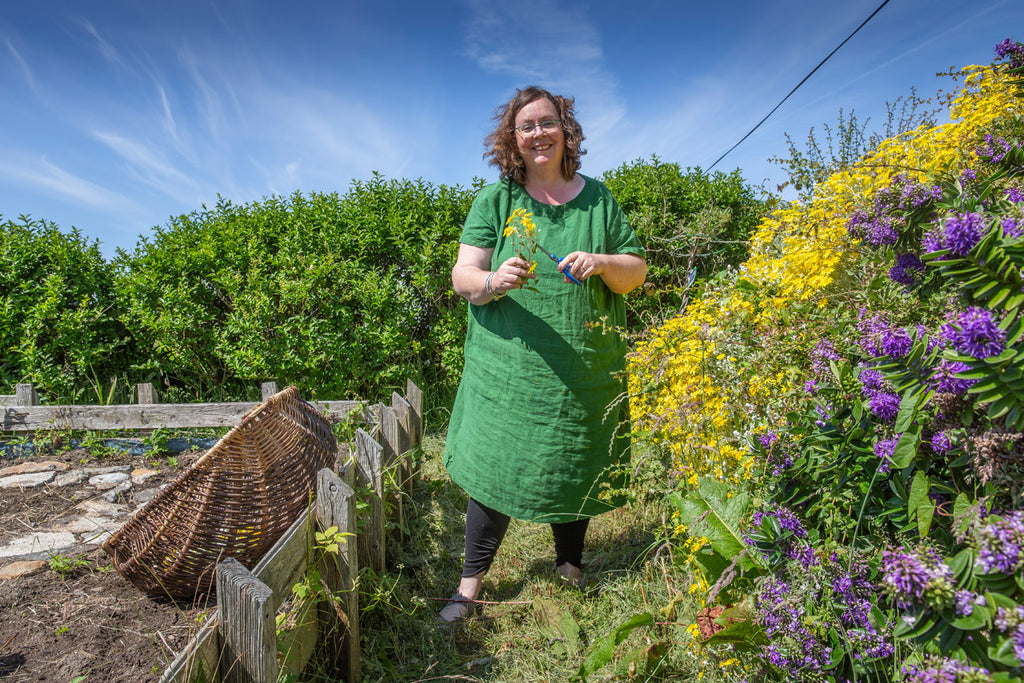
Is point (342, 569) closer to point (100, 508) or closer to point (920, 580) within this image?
point (920, 580)

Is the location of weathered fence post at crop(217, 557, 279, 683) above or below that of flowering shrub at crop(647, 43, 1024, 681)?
below

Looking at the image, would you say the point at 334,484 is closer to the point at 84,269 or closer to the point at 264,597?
the point at 264,597

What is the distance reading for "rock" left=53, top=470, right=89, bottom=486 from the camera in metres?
4.01

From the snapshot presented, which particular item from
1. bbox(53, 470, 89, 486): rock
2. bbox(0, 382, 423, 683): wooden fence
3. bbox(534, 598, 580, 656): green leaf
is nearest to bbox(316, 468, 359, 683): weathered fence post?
bbox(0, 382, 423, 683): wooden fence

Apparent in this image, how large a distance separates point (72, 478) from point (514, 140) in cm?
362

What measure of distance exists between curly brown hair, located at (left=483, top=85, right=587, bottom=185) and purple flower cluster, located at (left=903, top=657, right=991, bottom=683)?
2.03 m

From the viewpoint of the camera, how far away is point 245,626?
Result: 171 cm

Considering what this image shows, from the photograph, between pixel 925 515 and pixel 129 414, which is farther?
pixel 129 414

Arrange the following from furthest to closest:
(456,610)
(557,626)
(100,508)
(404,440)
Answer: (404,440), (100,508), (456,610), (557,626)

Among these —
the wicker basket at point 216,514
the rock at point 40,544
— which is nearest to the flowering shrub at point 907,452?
the wicker basket at point 216,514

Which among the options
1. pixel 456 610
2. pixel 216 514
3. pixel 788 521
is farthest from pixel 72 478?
pixel 788 521

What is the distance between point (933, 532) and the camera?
137 centimetres

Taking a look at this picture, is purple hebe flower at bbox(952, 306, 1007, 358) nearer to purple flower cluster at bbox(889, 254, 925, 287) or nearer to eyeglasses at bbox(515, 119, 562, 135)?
purple flower cluster at bbox(889, 254, 925, 287)

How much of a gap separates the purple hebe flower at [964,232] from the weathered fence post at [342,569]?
1895 millimetres
